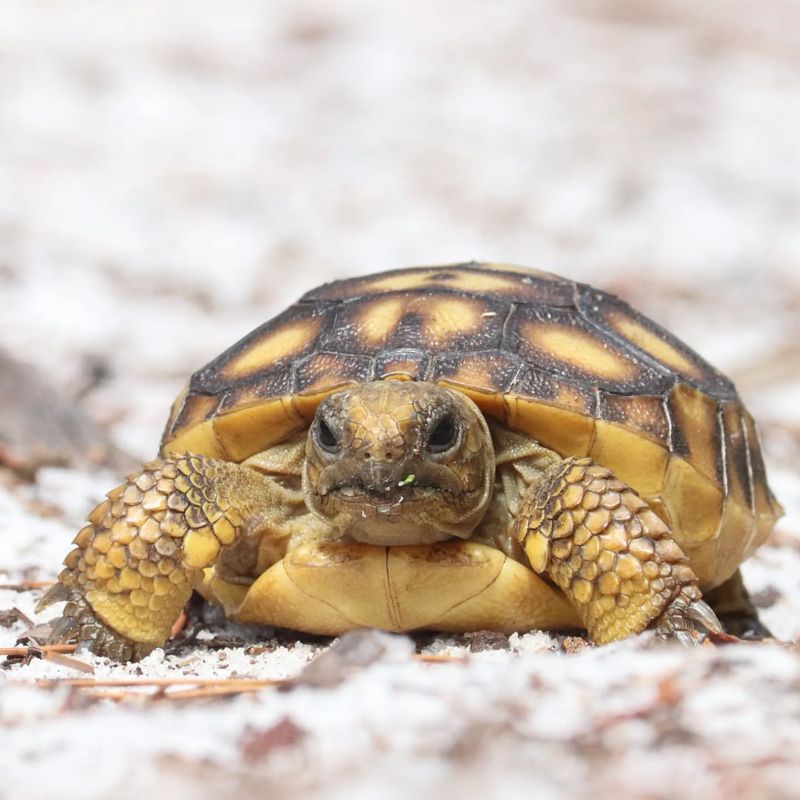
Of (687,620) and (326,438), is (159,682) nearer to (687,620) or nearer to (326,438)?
(326,438)

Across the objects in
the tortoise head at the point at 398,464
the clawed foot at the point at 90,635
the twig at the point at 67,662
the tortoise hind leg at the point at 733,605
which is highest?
the tortoise head at the point at 398,464

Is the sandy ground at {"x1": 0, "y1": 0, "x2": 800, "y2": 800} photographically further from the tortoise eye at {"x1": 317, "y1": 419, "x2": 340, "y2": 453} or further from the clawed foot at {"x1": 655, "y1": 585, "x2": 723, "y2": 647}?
the tortoise eye at {"x1": 317, "y1": 419, "x2": 340, "y2": 453}

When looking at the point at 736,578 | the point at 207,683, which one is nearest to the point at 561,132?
the point at 736,578

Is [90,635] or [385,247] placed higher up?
[90,635]

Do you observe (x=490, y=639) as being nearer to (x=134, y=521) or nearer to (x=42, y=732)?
(x=134, y=521)

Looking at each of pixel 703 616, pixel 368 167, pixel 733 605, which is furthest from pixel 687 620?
pixel 368 167

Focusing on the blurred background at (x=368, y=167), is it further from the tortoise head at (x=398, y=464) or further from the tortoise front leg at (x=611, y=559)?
the tortoise front leg at (x=611, y=559)

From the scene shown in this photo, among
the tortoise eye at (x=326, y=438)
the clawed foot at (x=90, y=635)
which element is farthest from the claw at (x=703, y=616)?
the clawed foot at (x=90, y=635)
